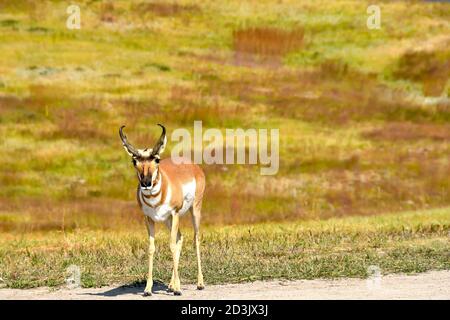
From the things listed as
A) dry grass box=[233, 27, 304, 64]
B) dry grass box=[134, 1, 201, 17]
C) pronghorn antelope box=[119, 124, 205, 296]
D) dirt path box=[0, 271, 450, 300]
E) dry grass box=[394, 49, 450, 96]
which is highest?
dry grass box=[134, 1, 201, 17]

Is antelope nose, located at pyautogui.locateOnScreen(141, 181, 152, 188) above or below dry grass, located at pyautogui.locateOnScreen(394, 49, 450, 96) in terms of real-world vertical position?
below

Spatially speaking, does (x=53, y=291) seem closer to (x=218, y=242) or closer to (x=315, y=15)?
(x=218, y=242)

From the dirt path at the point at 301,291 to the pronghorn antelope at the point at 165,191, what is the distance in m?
0.61

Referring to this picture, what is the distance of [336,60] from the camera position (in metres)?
91.8

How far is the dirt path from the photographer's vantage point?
1948 centimetres

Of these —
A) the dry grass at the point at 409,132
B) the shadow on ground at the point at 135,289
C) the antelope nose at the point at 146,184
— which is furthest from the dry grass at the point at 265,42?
the antelope nose at the point at 146,184

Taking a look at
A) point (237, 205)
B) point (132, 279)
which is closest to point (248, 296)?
point (132, 279)

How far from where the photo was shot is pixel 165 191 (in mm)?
19656

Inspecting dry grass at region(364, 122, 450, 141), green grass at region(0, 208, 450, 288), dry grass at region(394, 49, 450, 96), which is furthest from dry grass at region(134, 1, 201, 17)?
green grass at region(0, 208, 450, 288)

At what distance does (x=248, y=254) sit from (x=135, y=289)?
5471mm

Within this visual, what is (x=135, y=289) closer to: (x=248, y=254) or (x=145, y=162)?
(x=145, y=162)

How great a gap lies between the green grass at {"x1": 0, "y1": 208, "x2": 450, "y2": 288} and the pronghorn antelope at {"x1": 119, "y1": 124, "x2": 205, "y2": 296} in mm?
1806

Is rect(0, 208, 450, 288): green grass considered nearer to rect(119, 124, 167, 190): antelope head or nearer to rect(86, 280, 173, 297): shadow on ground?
rect(86, 280, 173, 297): shadow on ground

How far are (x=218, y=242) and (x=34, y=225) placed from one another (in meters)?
13.4
